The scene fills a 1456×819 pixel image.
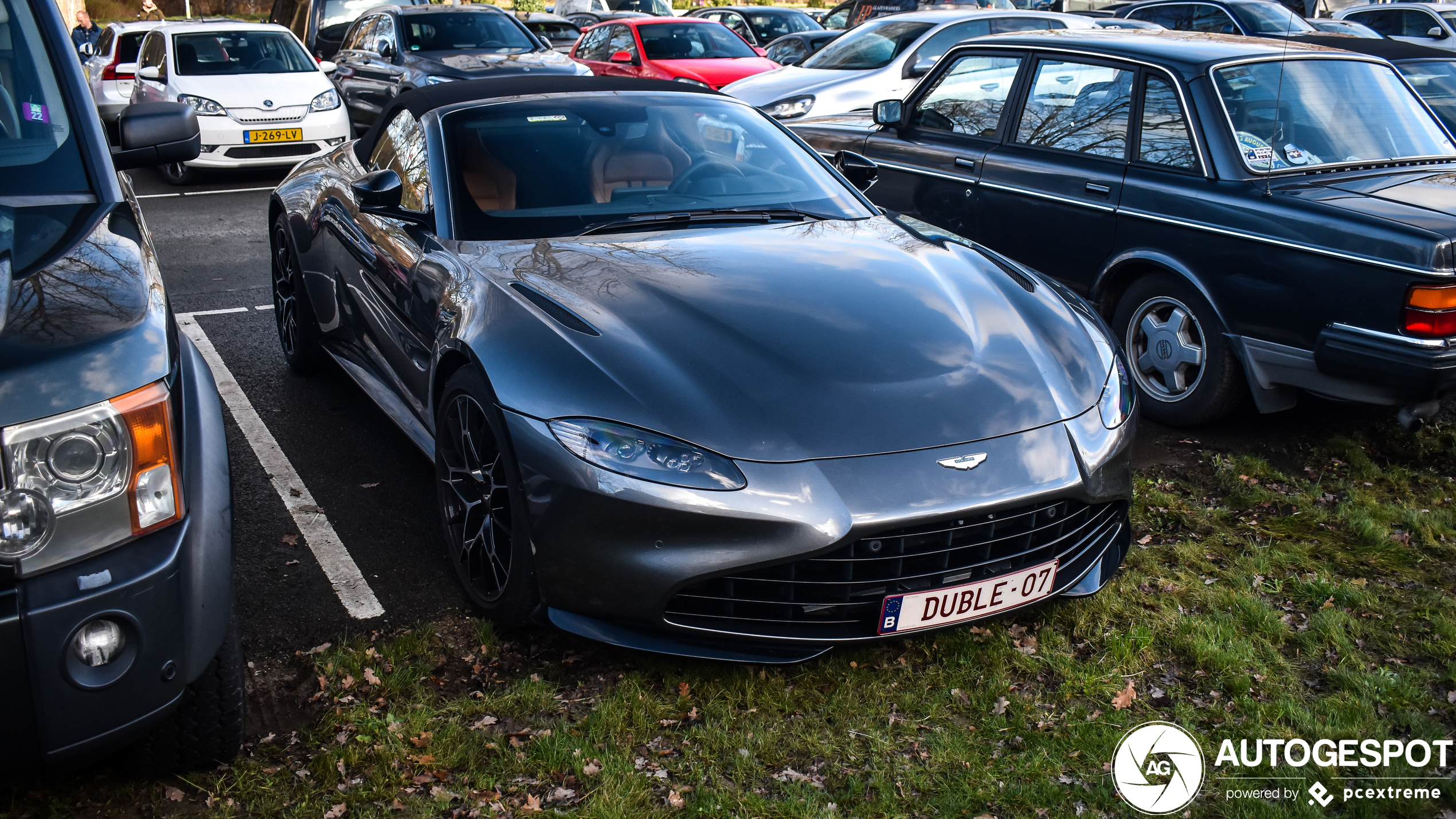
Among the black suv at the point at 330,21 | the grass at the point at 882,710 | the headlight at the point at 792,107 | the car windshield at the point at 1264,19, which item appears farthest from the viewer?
the black suv at the point at 330,21

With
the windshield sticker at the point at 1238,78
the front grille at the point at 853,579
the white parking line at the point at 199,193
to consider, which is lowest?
the white parking line at the point at 199,193

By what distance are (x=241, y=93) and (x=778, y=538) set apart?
10.1 meters

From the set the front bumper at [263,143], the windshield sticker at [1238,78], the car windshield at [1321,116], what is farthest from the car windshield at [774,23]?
the windshield sticker at [1238,78]

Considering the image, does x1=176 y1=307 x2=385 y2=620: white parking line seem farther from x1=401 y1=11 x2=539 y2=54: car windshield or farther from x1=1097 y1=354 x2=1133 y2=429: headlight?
x1=401 y1=11 x2=539 y2=54: car windshield

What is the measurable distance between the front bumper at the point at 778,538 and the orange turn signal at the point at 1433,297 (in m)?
1.89

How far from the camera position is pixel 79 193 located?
290 cm

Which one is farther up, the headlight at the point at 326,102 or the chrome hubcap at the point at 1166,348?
the headlight at the point at 326,102

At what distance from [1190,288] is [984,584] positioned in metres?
2.53

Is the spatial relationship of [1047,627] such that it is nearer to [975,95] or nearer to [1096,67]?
[1096,67]

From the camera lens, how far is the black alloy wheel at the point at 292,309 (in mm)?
5332

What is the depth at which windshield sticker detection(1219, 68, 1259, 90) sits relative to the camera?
5012mm

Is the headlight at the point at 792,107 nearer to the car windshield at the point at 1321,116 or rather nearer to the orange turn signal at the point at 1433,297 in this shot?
the car windshield at the point at 1321,116

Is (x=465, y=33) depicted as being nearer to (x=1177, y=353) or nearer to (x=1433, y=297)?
(x=1177, y=353)

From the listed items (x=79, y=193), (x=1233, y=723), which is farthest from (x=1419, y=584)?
(x=79, y=193)
